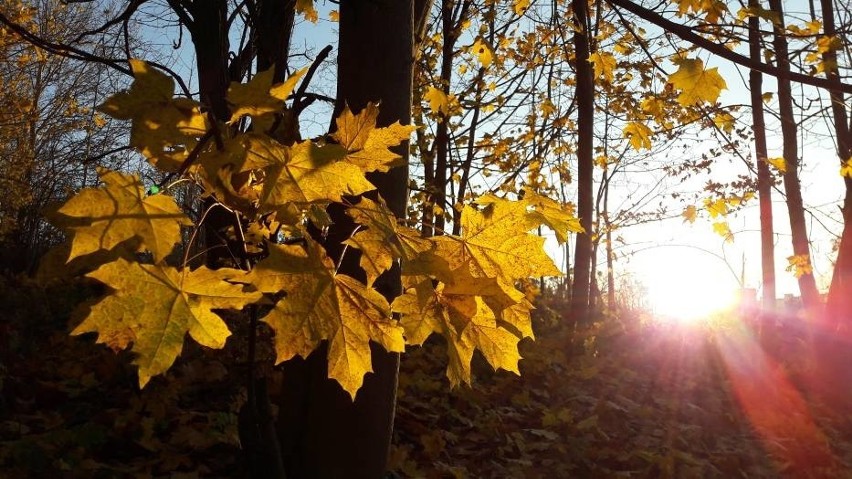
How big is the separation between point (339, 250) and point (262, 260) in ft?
2.33

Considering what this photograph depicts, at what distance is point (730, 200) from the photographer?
13.7 ft

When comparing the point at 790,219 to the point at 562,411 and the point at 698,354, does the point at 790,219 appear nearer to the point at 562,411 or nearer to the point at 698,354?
the point at 698,354

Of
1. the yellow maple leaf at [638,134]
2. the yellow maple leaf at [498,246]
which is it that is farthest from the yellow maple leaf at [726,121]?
the yellow maple leaf at [498,246]

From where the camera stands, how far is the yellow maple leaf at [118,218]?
84 cm

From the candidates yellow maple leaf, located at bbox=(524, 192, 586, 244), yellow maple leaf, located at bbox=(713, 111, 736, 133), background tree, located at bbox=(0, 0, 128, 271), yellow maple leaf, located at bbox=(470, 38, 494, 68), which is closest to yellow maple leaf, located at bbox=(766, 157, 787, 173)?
yellow maple leaf, located at bbox=(713, 111, 736, 133)

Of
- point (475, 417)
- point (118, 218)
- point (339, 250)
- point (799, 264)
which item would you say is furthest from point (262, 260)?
point (799, 264)

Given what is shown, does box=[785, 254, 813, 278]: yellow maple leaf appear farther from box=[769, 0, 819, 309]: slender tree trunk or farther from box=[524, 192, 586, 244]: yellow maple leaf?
box=[524, 192, 586, 244]: yellow maple leaf

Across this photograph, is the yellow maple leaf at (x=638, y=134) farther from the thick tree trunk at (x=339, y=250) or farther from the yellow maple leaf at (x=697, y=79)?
the thick tree trunk at (x=339, y=250)

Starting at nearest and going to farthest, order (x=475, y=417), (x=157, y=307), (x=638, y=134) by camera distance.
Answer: (x=157, y=307), (x=638, y=134), (x=475, y=417)

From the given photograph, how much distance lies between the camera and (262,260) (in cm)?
89

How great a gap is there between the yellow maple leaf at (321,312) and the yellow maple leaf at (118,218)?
14cm

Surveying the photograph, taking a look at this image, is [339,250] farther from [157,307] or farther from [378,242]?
[157,307]

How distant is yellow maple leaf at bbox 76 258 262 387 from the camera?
817 millimetres

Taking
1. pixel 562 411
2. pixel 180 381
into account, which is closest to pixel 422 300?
pixel 180 381
